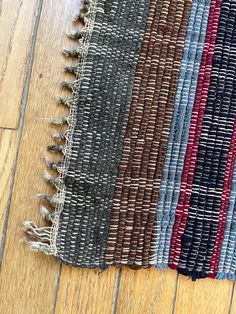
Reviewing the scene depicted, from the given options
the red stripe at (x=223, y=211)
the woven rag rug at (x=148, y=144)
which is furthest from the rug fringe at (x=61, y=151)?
the red stripe at (x=223, y=211)

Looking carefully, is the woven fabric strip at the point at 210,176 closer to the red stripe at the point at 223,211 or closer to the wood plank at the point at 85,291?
the red stripe at the point at 223,211

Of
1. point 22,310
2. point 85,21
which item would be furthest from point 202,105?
point 22,310

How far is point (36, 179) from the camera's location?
854 mm

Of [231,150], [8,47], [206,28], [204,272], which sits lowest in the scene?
[204,272]

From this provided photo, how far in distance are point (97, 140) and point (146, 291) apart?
0.92ft

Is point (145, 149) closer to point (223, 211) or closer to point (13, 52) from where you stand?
point (223, 211)

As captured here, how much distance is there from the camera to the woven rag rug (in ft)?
2.79

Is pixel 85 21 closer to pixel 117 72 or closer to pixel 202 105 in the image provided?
pixel 117 72

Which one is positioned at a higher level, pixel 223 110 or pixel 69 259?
pixel 223 110

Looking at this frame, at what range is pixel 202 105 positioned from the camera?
2.91 feet

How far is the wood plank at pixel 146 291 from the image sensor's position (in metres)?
0.88

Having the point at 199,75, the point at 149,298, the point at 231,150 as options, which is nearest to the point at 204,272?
the point at 149,298

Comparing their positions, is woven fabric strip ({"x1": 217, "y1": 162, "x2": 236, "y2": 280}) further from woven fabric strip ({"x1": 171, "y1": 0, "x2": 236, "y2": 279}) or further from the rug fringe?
the rug fringe

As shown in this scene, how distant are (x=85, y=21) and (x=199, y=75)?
221mm
